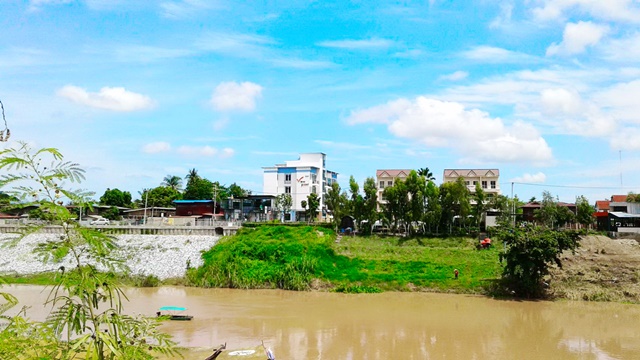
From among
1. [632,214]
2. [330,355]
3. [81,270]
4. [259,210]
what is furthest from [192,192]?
[81,270]

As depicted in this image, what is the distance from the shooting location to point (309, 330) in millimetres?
23438

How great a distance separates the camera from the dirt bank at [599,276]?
31.0 m

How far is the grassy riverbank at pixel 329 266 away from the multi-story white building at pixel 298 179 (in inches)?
1322

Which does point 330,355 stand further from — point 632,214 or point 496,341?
point 632,214

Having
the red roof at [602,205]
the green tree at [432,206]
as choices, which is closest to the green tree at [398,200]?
the green tree at [432,206]

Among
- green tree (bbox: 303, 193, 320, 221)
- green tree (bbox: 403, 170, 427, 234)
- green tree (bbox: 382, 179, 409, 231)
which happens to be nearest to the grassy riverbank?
green tree (bbox: 403, 170, 427, 234)

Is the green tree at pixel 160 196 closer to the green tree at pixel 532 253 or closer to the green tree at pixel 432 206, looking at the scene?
the green tree at pixel 432 206

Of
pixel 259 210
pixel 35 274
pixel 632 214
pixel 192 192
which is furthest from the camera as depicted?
pixel 192 192

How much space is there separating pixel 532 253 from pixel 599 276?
689 centimetres

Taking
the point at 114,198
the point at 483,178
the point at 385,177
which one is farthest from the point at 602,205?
the point at 114,198

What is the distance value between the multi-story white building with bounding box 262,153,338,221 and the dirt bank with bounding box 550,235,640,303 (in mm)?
42577

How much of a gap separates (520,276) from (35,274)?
109 feet

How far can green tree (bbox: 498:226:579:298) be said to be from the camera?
96.7ft

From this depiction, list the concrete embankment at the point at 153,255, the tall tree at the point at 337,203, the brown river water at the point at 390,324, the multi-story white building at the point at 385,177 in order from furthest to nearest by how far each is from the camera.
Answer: the multi-story white building at the point at 385,177, the tall tree at the point at 337,203, the concrete embankment at the point at 153,255, the brown river water at the point at 390,324
